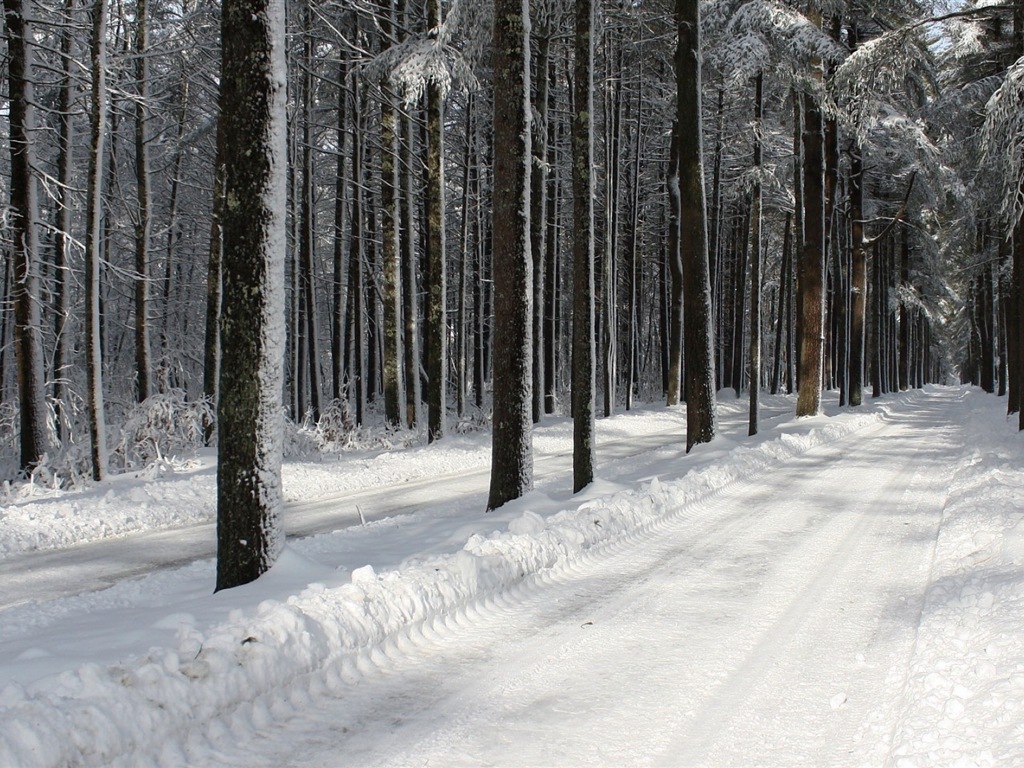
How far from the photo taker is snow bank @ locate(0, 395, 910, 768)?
3248 mm

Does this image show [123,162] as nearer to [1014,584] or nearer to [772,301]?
[1014,584]

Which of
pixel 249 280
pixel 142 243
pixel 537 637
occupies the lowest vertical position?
pixel 537 637

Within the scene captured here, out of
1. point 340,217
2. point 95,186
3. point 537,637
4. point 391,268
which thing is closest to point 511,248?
point 537,637

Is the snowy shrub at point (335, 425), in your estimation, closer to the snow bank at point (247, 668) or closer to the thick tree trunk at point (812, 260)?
the snow bank at point (247, 668)

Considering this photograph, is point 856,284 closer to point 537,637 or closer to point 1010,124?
point 1010,124

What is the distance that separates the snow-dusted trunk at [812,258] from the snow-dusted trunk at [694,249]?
25.2 feet

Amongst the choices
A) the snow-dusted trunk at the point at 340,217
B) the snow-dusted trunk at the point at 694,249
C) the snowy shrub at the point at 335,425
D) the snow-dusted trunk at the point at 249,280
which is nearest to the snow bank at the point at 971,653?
the snow-dusted trunk at the point at 249,280

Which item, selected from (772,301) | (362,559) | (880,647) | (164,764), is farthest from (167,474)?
(772,301)

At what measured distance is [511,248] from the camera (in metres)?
9.35

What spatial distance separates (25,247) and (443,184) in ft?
32.2

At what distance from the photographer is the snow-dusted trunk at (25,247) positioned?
12.5 metres

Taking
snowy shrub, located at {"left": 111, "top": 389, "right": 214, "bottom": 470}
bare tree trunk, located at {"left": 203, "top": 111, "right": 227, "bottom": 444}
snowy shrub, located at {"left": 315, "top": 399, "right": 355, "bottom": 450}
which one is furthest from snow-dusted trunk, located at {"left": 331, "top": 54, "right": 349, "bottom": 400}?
snowy shrub, located at {"left": 111, "top": 389, "right": 214, "bottom": 470}

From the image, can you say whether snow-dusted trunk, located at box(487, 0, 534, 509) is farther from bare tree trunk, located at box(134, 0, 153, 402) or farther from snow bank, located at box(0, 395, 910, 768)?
bare tree trunk, located at box(134, 0, 153, 402)

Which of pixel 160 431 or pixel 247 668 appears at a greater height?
pixel 160 431
